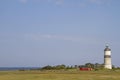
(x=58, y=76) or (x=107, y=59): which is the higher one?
(x=107, y=59)

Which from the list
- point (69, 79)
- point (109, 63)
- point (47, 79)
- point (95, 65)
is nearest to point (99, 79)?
point (69, 79)

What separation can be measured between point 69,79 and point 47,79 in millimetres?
3068

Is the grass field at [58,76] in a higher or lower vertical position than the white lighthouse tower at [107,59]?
lower

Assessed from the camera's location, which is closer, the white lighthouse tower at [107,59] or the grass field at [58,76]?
the grass field at [58,76]

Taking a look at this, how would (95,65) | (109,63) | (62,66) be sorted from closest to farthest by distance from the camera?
(109,63) → (62,66) → (95,65)

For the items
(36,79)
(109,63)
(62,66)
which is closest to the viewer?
(36,79)

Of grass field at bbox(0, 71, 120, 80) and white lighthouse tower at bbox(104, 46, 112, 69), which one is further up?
white lighthouse tower at bbox(104, 46, 112, 69)

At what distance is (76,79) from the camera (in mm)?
46344

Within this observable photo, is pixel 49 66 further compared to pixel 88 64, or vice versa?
pixel 88 64

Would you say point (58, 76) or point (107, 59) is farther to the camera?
point (107, 59)

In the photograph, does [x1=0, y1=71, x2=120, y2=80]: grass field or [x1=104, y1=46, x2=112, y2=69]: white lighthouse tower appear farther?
[x1=104, y1=46, x2=112, y2=69]: white lighthouse tower

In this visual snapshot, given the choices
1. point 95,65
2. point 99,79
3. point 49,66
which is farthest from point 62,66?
point 99,79

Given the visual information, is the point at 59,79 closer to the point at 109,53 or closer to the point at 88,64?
the point at 109,53

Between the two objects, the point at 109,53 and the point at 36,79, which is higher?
the point at 109,53
